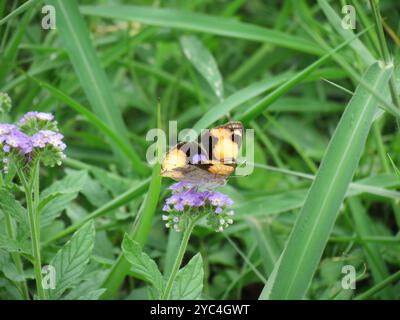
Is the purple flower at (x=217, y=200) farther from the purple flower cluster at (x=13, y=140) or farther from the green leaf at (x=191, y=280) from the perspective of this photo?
the purple flower cluster at (x=13, y=140)

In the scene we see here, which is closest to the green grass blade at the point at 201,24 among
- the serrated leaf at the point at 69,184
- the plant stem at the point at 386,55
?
the plant stem at the point at 386,55

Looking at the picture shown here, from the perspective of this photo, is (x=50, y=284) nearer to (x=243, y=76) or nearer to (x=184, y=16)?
(x=184, y=16)

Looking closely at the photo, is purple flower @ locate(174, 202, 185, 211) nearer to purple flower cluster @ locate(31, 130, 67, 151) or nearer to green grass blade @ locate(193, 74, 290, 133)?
purple flower cluster @ locate(31, 130, 67, 151)

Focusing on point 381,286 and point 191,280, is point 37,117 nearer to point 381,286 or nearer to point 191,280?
point 191,280

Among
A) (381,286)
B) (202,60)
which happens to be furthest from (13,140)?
(202,60)
